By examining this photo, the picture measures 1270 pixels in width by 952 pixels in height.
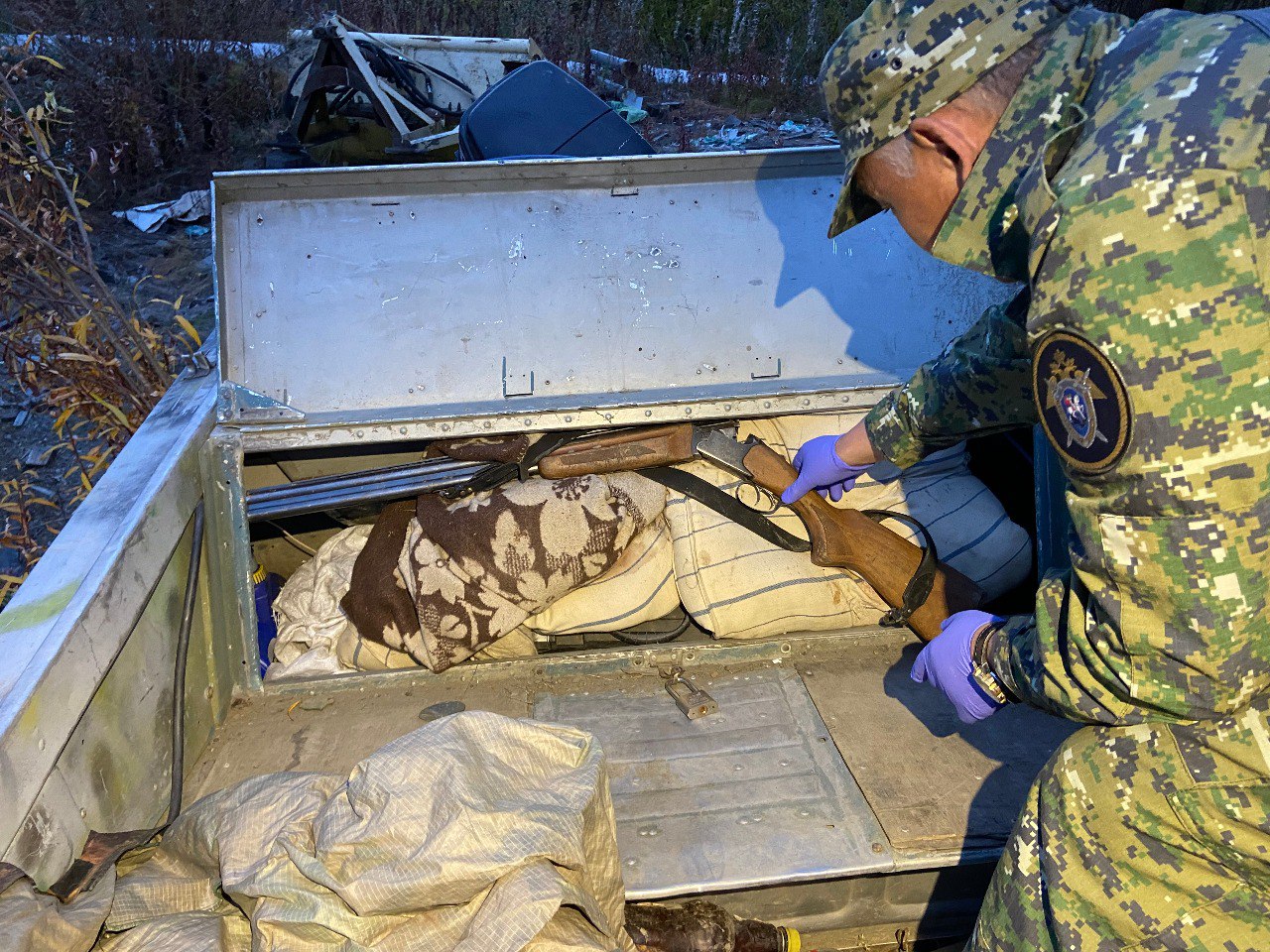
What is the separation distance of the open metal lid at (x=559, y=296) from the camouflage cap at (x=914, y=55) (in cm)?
108

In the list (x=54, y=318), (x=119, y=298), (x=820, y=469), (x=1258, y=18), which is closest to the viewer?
(x=1258, y=18)

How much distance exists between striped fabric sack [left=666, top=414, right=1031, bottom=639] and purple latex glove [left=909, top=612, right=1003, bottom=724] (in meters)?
0.81

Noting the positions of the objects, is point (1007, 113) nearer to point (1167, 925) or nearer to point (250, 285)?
point (1167, 925)

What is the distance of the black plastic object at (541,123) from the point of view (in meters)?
3.23

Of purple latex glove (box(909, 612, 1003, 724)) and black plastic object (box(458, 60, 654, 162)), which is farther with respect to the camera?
black plastic object (box(458, 60, 654, 162))

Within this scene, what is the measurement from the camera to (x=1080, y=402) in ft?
4.09

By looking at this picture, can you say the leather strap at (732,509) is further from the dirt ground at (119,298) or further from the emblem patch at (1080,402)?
the dirt ground at (119,298)

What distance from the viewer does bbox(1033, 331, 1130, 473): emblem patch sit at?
120cm

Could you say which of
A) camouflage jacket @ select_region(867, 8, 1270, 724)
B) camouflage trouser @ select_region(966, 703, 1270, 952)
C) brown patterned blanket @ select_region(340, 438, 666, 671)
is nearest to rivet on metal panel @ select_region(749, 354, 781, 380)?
brown patterned blanket @ select_region(340, 438, 666, 671)

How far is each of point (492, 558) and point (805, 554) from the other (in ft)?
2.68

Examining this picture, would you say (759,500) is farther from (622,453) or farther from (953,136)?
(953,136)

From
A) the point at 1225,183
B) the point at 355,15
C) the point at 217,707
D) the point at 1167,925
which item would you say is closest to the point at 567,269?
the point at 217,707

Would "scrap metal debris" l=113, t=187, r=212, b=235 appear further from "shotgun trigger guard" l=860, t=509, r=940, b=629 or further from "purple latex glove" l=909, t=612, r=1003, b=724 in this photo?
"purple latex glove" l=909, t=612, r=1003, b=724

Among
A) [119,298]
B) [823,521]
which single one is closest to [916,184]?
[823,521]
